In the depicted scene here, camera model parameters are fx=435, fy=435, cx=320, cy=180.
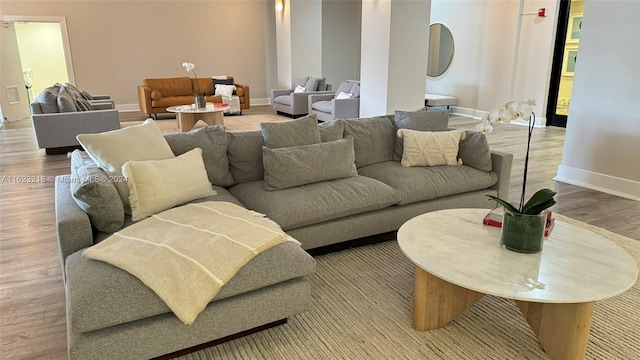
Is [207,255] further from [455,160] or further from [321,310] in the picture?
[455,160]

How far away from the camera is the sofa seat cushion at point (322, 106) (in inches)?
305

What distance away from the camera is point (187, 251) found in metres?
1.92

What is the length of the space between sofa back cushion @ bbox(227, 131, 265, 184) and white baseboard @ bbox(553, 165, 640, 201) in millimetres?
3429

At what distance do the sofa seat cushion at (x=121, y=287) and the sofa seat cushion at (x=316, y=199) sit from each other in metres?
0.65

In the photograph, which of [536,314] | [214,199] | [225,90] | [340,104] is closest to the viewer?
[536,314]

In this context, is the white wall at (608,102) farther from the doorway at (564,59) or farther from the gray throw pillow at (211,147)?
the gray throw pillow at (211,147)

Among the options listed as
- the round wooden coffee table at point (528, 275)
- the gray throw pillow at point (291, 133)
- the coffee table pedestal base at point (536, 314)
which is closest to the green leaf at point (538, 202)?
the round wooden coffee table at point (528, 275)

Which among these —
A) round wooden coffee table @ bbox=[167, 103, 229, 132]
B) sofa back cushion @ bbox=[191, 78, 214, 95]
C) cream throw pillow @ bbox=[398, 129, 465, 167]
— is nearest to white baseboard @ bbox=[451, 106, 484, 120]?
round wooden coffee table @ bbox=[167, 103, 229, 132]

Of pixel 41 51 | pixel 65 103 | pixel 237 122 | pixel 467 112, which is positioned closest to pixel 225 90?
pixel 237 122

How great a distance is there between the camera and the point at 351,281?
2590 millimetres

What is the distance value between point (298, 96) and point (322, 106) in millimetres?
797

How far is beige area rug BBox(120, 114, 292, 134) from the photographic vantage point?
781 centimetres

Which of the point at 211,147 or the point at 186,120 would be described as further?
the point at 186,120

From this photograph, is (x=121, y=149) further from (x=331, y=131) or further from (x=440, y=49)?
(x=440, y=49)
